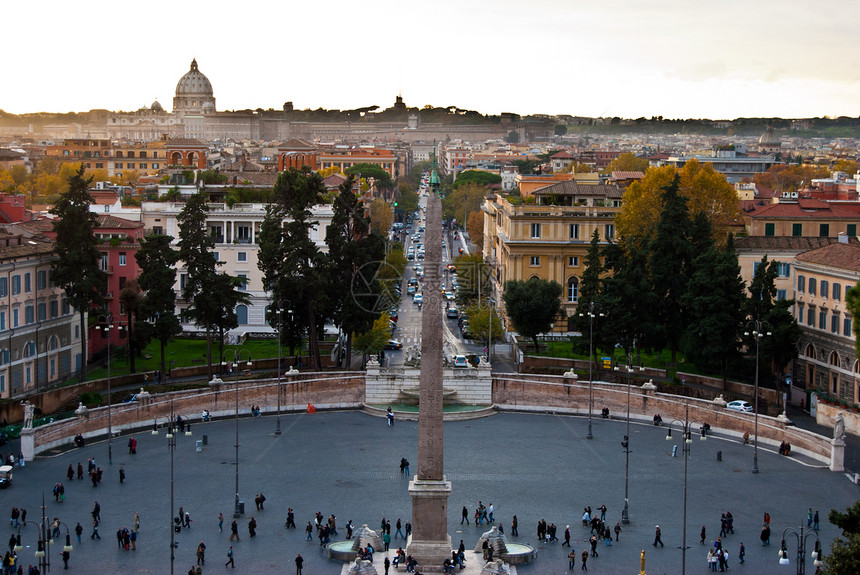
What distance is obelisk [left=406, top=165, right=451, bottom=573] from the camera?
31.4m

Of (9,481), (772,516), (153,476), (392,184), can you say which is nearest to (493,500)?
(772,516)

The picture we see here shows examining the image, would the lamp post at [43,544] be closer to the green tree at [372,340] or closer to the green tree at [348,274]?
the green tree at [348,274]

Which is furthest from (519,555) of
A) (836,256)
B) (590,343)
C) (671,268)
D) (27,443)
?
(836,256)

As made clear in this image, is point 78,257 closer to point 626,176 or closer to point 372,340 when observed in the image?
point 372,340

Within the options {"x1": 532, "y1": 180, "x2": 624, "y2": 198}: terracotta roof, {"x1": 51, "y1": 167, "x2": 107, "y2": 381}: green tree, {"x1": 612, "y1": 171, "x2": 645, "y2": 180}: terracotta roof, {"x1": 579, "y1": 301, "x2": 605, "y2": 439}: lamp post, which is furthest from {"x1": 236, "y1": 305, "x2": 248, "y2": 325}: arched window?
{"x1": 612, "y1": 171, "x2": 645, "y2": 180}: terracotta roof

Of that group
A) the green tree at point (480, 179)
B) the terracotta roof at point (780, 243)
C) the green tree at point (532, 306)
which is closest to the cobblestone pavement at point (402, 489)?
the green tree at point (532, 306)

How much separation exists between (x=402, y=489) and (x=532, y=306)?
24.4 meters

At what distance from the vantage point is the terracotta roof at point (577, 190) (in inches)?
2992

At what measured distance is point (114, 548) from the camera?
114ft

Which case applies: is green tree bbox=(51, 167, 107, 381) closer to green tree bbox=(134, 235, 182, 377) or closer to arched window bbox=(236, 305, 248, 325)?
green tree bbox=(134, 235, 182, 377)

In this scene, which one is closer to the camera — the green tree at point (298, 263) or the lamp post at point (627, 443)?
the lamp post at point (627, 443)

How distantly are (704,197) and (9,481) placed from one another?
45.0 metres

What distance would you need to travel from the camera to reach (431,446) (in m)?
31.5

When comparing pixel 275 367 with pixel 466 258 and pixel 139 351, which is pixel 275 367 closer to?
pixel 139 351
